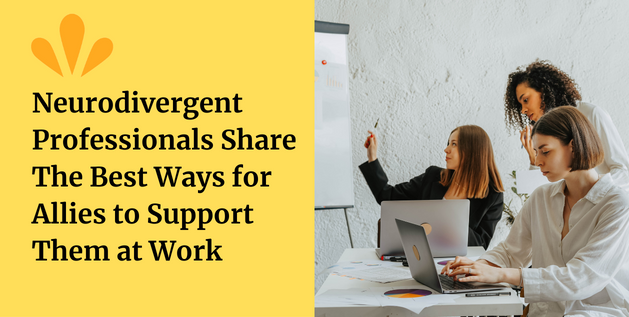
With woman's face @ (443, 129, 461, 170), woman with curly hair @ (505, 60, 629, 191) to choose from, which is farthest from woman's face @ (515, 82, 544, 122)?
woman's face @ (443, 129, 461, 170)

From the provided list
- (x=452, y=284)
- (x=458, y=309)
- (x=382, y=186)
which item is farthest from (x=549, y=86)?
(x=458, y=309)

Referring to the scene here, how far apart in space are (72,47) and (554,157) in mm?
1408

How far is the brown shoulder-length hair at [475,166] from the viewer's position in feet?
7.20

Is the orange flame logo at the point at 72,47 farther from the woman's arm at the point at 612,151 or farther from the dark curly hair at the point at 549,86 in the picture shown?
the dark curly hair at the point at 549,86

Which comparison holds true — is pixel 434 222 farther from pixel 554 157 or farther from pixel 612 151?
pixel 612 151

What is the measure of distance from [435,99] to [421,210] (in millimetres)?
1596

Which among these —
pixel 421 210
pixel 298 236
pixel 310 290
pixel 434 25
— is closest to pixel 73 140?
pixel 298 236

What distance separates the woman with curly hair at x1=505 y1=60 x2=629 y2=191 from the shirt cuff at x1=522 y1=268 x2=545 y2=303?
29.6 inches

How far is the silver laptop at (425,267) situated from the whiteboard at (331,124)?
1253 mm

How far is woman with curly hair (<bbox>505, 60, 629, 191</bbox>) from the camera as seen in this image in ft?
5.64

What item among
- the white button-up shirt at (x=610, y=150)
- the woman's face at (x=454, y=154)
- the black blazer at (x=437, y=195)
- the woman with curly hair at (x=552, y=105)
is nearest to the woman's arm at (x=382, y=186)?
the black blazer at (x=437, y=195)

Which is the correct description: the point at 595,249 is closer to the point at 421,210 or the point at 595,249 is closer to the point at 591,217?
the point at 591,217

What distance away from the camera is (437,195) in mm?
2395

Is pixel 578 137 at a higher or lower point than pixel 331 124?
lower
